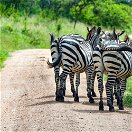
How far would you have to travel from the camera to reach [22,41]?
1431 inches

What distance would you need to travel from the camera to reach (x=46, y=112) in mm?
12469

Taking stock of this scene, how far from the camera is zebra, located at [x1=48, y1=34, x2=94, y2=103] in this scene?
14.5 meters

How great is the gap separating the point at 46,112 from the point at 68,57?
96.3 inches

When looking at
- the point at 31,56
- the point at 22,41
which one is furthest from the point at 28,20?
the point at 31,56

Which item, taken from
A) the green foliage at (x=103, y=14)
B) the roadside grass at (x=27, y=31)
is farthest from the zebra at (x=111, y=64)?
the green foliage at (x=103, y=14)

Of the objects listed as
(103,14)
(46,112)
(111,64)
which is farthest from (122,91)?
(103,14)

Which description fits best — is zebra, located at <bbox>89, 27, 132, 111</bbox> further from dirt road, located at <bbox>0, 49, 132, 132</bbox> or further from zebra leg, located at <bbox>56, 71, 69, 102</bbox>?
zebra leg, located at <bbox>56, 71, 69, 102</bbox>

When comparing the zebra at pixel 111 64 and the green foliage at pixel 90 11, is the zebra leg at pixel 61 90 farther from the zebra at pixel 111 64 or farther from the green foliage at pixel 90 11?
the green foliage at pixel 90 11

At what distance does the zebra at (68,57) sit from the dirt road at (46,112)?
55 cm

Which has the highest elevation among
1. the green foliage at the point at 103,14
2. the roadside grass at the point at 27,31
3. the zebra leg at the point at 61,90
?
the green foliage at the point at 103,14

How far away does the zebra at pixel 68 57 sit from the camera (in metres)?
14.5

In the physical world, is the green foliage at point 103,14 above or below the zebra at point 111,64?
above

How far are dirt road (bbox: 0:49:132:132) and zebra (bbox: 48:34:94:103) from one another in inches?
21.7

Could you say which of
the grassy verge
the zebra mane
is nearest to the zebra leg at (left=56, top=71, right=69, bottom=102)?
the zebra mane
